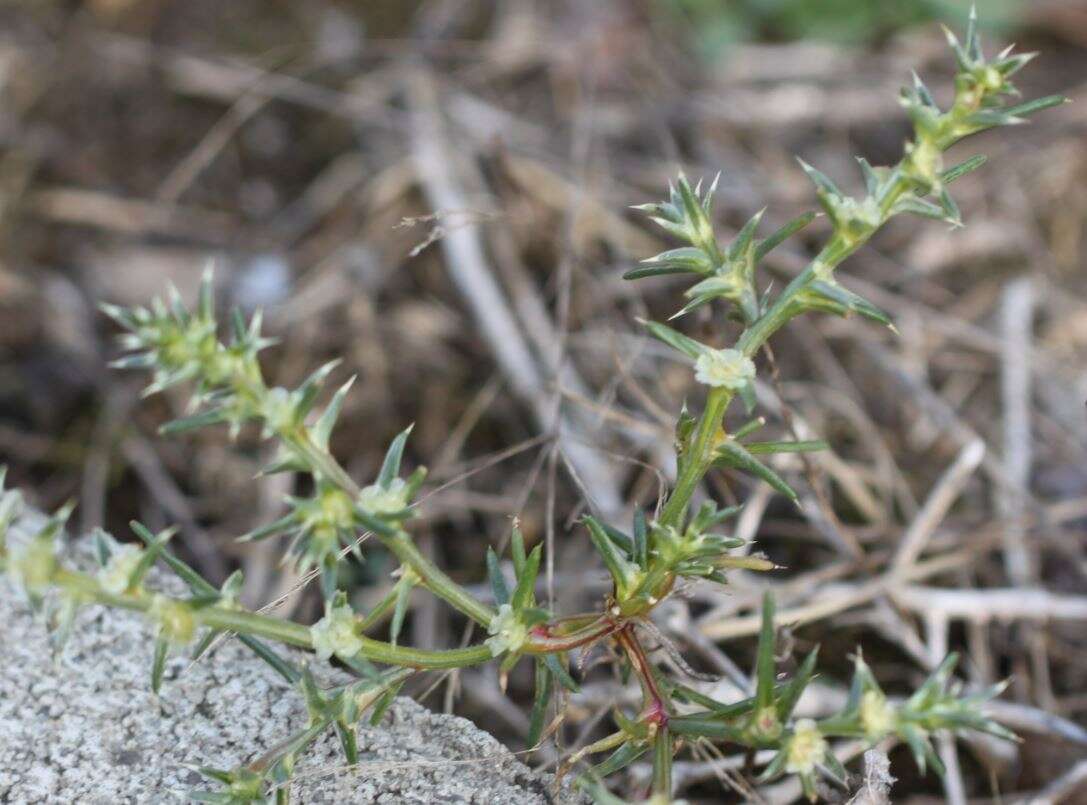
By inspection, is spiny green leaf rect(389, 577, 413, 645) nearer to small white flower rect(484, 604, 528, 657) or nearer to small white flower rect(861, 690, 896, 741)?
small white flower rect(484, 604, 528, 657)

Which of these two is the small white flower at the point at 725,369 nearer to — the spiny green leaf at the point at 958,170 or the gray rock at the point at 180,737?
the spiny green leaf at the point at 958,170

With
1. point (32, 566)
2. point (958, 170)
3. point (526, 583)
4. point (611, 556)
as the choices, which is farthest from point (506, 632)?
point (958, 170)

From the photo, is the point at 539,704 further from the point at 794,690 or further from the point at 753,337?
the point at 753,337

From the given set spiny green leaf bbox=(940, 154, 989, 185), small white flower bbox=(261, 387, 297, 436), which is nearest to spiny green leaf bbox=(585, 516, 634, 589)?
small white flower bbox=(261, 387, 297, 436)

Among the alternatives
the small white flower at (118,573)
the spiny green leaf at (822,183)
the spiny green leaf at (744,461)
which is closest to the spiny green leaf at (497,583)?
the spiny green leaf at (744,461)

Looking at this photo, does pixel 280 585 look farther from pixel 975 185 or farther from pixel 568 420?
pixel 975 185

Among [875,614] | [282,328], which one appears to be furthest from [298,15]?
[875,614]

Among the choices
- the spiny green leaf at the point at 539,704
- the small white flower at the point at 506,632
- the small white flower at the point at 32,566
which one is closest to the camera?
the small white flower at the point at 32,566
